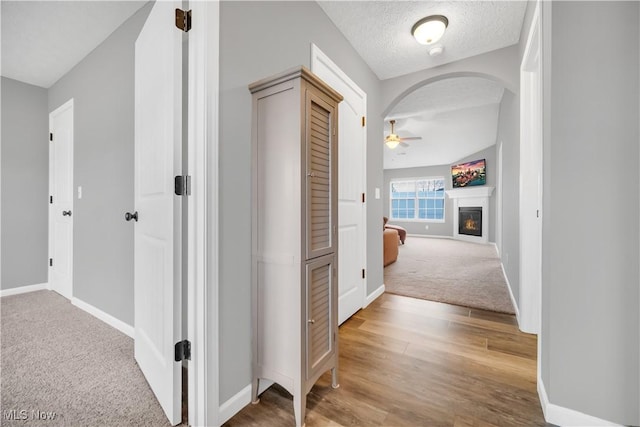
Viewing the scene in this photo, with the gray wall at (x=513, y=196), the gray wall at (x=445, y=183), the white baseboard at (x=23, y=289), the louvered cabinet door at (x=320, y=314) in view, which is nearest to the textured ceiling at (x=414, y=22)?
the gray wall at (x=513, y=196)

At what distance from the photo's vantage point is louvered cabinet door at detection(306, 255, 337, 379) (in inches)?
48.2

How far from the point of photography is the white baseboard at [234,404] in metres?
1.17

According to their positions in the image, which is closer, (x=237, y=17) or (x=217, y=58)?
(x=217, y=58)

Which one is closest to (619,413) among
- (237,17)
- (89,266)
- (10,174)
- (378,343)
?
(378,343)

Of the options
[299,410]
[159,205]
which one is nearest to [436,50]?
[159,205]

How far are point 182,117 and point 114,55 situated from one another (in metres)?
1.69

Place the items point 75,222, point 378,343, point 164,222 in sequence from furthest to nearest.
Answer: point 75,222 < point 378,343 < point 164,222

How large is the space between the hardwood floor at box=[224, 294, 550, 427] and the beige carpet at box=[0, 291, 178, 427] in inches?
23.1

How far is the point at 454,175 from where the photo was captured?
27.8 ft

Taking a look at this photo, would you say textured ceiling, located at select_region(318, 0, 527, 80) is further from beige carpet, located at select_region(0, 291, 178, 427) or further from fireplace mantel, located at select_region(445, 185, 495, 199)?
fireplace mantel, located at select_region(445, 185, 495, 199)

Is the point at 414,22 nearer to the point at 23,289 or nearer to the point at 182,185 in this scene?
the point at 182,185

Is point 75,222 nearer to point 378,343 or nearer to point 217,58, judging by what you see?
point 217,58

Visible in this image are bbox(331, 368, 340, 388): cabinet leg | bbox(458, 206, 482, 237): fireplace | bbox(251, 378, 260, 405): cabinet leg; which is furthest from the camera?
bbox(458, 206, 482, 237): fireplace

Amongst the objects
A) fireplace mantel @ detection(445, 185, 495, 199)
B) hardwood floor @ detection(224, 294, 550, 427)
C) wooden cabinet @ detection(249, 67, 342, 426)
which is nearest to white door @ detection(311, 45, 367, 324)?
hardwood floor @ detection(224, 294, 550, 427)
